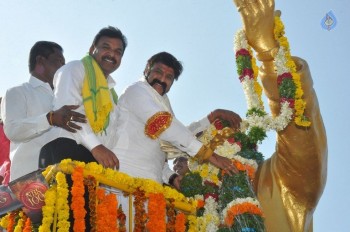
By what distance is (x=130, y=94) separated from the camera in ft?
22.0

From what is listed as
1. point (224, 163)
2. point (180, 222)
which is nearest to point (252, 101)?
point (224, 163)

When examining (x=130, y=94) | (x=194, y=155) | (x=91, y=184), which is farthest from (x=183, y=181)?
(x=91, y=184)

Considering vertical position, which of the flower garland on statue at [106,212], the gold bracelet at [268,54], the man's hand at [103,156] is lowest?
the flower garland on statue at [106,212]

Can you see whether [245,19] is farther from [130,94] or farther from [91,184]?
[91,184]

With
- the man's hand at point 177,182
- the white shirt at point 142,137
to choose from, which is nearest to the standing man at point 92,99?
the white shirt at point 142,137

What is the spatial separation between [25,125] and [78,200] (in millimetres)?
1100

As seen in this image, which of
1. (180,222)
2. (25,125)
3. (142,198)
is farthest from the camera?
(180,222)

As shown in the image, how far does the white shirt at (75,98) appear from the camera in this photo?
18.9 feet

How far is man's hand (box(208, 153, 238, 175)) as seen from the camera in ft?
20.8

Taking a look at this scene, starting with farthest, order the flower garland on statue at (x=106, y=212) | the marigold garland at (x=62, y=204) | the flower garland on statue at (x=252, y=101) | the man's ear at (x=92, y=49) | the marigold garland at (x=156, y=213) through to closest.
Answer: the man's ear at (x=92, y=49) → the flower garland on statue at (x=252, y=101) → the marigold garland at (x=156, y=213) → the flower garland on statue at (x=106, y=212) → the marigold garland at (x=62, y=204)

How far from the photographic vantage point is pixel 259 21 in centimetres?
680

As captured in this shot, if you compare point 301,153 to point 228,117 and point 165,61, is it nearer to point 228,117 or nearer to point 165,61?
point 228,117

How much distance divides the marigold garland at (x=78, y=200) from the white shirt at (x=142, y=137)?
2.77ft

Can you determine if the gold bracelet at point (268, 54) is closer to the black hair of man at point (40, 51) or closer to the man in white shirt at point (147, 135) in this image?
the man in white shirt at point (147, 135)
